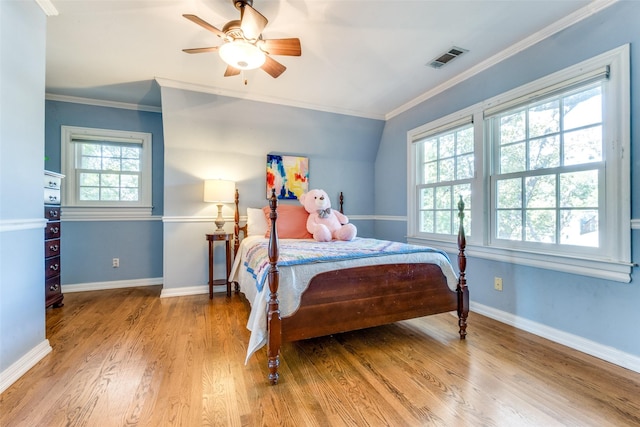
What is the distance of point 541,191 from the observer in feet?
7.37

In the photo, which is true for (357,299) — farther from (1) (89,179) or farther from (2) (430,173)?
(1) (89,179)

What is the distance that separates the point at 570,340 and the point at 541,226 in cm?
84

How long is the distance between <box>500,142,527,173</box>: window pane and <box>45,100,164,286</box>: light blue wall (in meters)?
4.01

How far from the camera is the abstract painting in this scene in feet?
11.9

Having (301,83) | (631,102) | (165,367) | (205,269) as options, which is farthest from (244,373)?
(631,102)

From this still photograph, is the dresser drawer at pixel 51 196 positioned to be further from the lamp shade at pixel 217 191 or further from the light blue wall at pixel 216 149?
the lamp shade at pixel 217 191

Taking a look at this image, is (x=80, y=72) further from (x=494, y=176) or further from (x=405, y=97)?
(x=494, y=176)

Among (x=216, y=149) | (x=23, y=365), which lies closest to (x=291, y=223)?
(x=216, y=149)

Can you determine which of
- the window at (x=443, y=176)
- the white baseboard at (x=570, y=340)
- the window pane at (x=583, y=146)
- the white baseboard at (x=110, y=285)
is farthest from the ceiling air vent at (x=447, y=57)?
the white baseboard at (x=110, y=285)

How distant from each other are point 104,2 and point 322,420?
2.80 metres

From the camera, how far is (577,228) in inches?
79.9

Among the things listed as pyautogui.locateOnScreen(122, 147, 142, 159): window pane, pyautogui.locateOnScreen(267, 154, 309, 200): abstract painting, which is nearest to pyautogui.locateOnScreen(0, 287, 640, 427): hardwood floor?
pyautogui.locateOnScreen(267, 154, 309, 200): abstract painting

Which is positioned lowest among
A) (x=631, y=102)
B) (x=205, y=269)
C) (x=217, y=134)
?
(x=205, y=269)

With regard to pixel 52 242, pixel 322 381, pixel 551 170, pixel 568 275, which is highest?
pixel 551 170
